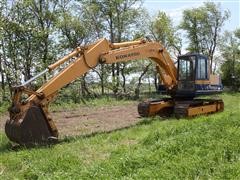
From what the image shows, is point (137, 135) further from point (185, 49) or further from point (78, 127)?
point (185, 49)

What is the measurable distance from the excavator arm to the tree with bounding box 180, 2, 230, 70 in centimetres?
3806

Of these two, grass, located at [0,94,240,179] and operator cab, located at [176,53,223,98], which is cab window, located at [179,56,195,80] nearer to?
operator cab, located at [176,53,223,98]

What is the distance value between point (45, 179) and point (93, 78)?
97.7 ft

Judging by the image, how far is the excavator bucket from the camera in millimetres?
10734

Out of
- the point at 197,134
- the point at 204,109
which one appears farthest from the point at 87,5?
the point at 197,134

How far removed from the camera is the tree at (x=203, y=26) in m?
51.3

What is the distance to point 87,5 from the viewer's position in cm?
3734

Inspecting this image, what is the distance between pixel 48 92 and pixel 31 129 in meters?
1.20

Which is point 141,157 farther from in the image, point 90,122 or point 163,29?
point 163,29

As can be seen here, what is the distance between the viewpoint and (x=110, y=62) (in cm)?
1352

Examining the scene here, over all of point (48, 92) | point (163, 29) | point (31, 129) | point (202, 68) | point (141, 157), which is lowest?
point (141, 157)

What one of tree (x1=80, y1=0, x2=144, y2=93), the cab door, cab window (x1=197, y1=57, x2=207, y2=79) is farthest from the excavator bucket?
tree (x1=80, y1=0, x2=144, y2=93)

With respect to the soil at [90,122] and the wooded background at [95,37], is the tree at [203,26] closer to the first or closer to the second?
the wooded background at [95,37]

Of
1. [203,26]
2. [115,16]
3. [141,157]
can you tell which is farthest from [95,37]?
[141,157]
